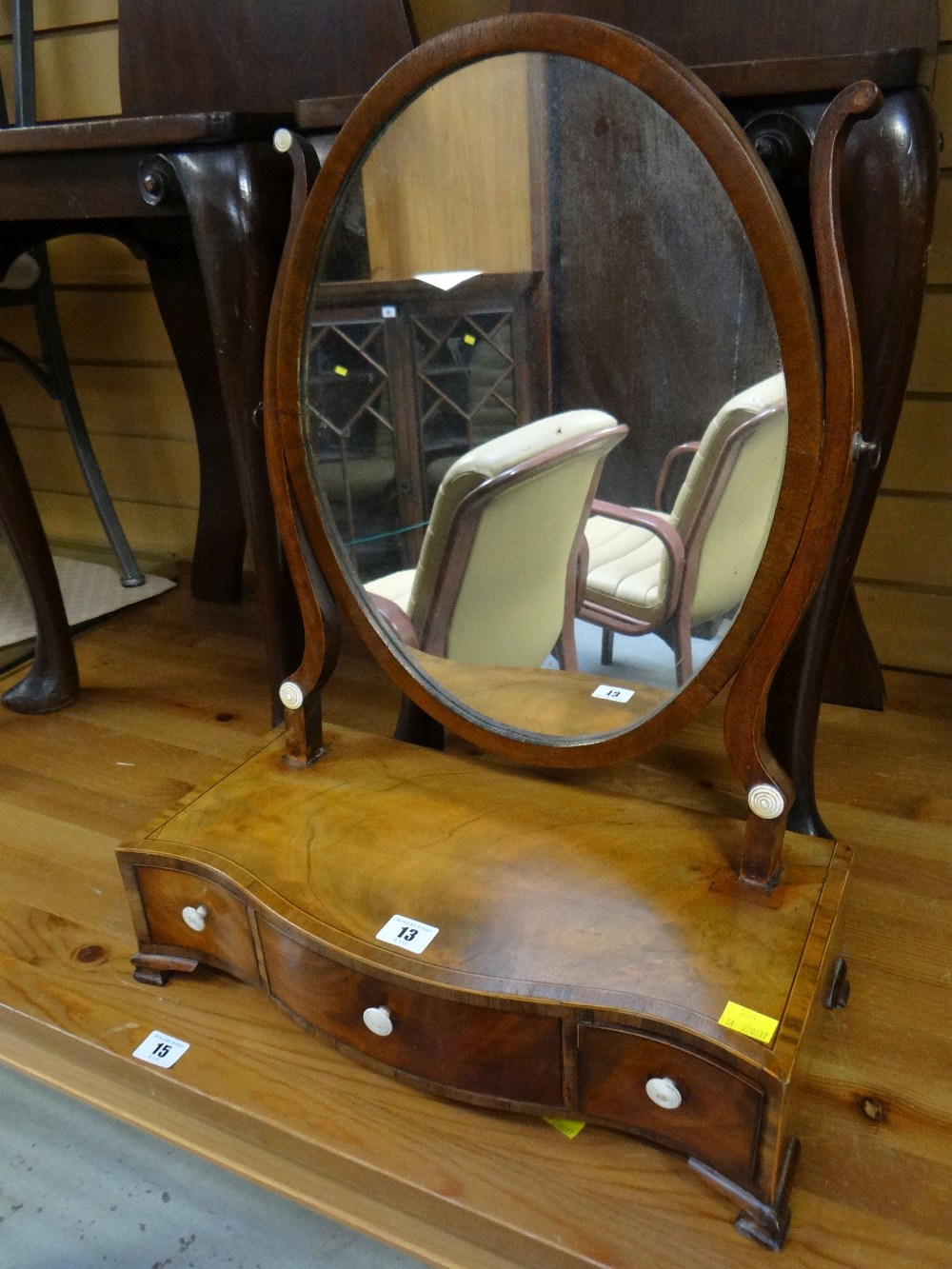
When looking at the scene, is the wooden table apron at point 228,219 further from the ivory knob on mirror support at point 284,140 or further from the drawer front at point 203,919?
the drawer front at point 203,919

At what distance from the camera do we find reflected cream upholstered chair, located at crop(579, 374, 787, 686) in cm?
65

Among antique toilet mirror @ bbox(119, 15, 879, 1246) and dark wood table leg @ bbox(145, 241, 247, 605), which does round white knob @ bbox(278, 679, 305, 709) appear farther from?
dark wood table leg @ bbox(145, 241, 247, 605)

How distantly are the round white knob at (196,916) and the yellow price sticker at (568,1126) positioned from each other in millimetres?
301

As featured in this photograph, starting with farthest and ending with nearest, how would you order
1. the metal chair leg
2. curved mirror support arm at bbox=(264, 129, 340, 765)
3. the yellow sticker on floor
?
the metal chair leg, curved mirror support arm at bbox=(264, 129, 340, 765), the yellow sticker on floor

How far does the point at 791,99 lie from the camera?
2.18 feet

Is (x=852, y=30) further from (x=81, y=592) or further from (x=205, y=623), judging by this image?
(x=81, y=592)

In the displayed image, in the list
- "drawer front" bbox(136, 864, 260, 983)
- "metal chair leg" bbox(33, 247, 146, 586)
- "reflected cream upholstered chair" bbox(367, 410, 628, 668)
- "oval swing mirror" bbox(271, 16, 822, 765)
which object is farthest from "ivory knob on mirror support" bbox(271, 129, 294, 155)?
"metal chair leg" bbox(33, 247, 146, 586)

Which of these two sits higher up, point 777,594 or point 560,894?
point 777,594

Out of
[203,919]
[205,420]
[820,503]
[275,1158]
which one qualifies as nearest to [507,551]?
[820,503]

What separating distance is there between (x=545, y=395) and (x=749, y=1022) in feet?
1.47

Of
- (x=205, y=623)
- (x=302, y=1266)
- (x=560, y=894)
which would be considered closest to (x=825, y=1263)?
(x=560, y=894)

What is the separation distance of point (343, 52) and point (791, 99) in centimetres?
63

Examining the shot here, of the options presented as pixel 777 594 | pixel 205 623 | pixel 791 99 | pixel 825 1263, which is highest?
pixel 791 99

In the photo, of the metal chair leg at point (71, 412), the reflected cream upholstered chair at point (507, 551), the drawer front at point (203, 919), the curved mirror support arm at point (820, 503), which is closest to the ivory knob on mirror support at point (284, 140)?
the reflected cream upholstered chair at point (507, 551)
